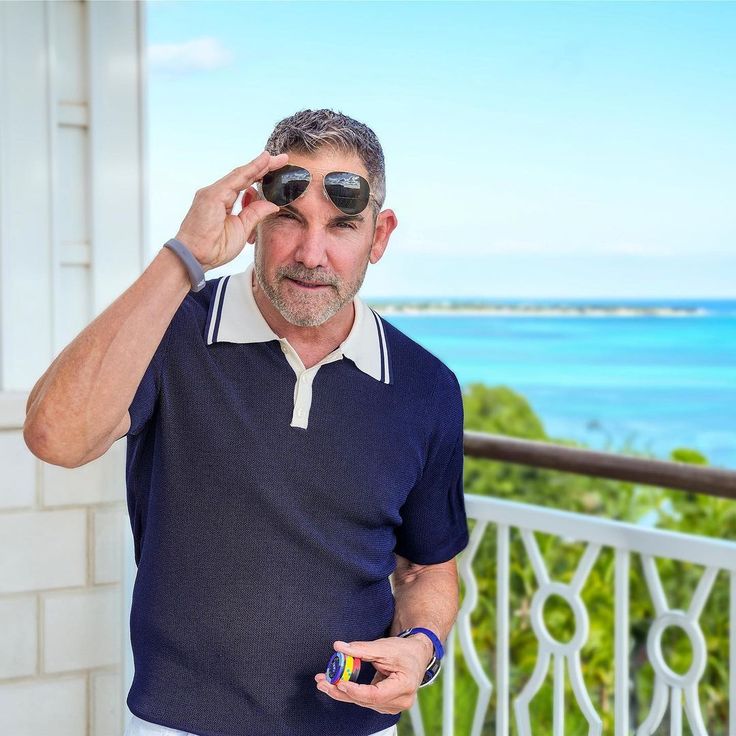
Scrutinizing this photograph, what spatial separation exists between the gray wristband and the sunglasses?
0.19 meters

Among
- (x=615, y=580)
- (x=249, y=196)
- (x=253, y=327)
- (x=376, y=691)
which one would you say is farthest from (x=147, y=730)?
(x=615, y=580)

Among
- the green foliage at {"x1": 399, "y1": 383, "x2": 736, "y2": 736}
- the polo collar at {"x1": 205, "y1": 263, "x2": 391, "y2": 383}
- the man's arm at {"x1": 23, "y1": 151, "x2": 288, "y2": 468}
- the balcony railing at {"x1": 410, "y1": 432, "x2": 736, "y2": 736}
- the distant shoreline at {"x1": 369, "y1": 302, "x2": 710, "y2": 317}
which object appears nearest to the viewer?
the man's arm at {"x1": 23, "y1": 151, "x2": 288, "y2": 468}

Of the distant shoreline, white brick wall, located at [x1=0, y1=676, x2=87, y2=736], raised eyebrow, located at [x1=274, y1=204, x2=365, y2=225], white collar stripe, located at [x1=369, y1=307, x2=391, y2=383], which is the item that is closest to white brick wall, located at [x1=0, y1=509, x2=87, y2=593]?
white brick wall, located at [x1=0, y1=676, x2=87, y2=736]

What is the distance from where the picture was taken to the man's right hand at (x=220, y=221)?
1348 mm

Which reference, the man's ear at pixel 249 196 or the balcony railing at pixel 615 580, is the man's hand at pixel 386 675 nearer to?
the man's ear at pixel 249 196

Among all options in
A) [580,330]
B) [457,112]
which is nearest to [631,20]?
[457,112]

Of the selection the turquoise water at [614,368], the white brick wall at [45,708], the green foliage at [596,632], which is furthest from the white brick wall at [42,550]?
the turquoise water at [614,368]

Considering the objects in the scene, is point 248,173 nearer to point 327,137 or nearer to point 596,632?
point 327,137

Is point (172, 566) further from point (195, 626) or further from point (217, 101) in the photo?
point (217, 101)

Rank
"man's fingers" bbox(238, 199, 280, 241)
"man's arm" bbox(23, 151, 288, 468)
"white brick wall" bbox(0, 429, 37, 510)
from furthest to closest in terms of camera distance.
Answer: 1. "white brick wall" bbox(0, 429, 37, 510)
2. "man's fingers" bbox(238, 199, 280, 241)
3. "man's arm" bbox(23, 151, 288, 468)

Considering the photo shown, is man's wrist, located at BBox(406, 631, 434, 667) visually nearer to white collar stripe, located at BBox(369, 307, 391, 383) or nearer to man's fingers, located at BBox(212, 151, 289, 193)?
white collar stripe, located at BBox(369, 307, 391, 383)

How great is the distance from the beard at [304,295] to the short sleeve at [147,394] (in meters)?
0.18

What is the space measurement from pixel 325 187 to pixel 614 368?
26.6 m

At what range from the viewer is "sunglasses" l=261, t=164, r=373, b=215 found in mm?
1452
